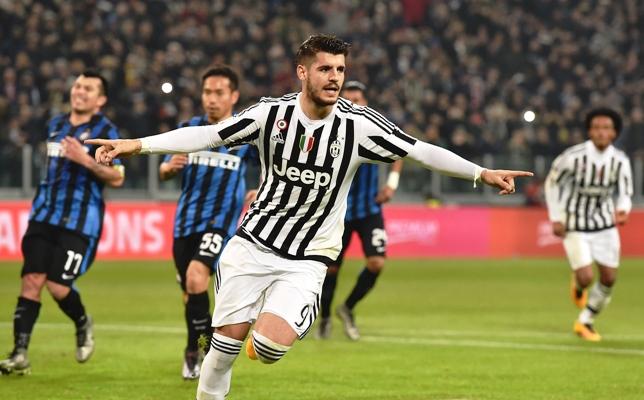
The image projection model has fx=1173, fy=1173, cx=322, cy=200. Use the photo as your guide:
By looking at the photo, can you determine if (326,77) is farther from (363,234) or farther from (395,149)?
(363,234)

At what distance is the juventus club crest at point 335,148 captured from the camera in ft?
22.5

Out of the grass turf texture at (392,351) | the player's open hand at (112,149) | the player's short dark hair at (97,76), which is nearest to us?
the player's open hand at (112,149)

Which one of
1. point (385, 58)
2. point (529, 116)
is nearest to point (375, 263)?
point (529, 116)

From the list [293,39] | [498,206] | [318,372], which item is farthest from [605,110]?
[293,39]

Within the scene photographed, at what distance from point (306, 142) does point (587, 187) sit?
21.6ft

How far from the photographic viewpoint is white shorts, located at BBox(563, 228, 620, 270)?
12.5 meters

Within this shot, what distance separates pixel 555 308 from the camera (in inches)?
618

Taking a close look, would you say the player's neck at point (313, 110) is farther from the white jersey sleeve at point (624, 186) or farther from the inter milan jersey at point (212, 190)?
the white jersey sleeve at point (624, 186)

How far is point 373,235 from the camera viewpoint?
40.3 feet

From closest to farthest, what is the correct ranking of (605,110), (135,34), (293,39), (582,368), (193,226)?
(193,226), (582,368), (605,110), (135,34), (293,39)

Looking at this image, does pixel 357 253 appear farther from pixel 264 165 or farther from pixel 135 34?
pixel 264 165

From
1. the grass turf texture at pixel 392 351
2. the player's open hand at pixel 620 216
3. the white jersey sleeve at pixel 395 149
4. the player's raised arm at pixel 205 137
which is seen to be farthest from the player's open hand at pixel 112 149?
the player's open hand at pixel 620 216

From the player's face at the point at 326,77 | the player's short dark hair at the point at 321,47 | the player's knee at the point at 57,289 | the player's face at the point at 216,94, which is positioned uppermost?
the player's short dark hair at the point at 321,47

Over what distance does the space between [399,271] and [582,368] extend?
1150 centimetres
